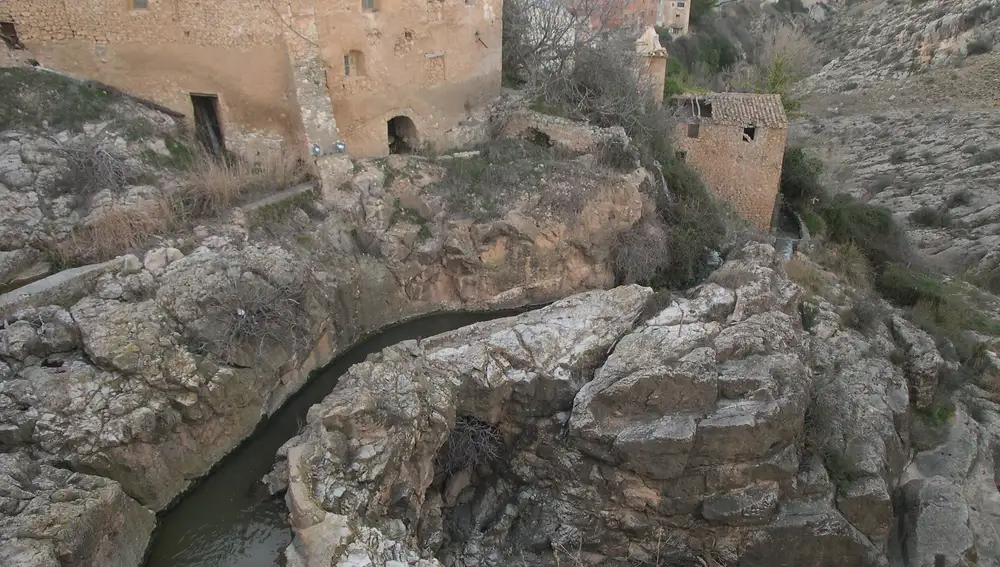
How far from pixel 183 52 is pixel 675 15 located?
104 ft

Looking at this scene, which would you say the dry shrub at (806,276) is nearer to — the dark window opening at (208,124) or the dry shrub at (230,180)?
the dry shrub at (230,180)

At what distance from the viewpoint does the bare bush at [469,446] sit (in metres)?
9.57

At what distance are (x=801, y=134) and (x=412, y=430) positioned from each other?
2566 cm

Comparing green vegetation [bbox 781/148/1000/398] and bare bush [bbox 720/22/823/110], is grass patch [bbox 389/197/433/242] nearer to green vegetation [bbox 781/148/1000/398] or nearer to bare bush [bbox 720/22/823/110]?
green vegetation [bbox 781/148/1000/398]

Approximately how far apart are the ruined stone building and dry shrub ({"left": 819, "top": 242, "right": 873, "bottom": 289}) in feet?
34.8

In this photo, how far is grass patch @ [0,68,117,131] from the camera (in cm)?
1047

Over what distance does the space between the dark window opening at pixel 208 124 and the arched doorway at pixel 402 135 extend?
11.5 ft

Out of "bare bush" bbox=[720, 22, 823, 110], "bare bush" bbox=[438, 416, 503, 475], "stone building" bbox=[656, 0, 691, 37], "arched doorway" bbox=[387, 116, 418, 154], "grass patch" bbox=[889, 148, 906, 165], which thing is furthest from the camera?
"stone building" bbox=[656, 0, 691, 37]

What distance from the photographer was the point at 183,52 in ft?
38.3

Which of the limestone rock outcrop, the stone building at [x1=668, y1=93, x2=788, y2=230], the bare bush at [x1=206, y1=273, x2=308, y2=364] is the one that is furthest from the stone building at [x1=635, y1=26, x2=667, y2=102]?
the bare bush at [x1=206, y1=273, x2=308, y2=364]

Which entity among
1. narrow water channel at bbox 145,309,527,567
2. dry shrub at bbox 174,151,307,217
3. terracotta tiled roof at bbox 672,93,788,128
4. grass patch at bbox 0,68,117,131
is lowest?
narrow water channel at bbox 145,309,527,567

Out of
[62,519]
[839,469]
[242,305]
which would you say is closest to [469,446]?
[242,305]

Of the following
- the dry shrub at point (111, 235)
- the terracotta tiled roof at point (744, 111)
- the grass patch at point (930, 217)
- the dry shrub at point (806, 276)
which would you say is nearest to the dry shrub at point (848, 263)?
the dry shrub at point (806, 276)

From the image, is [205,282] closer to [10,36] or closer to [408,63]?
A: [10,36]
